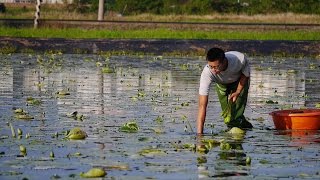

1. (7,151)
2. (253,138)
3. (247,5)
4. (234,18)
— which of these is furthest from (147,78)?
(247,5)

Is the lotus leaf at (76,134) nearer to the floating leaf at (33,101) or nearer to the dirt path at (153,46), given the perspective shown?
the floating leaf at (33,101)

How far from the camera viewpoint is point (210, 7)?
70.2 meters

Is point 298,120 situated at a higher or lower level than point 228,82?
lower

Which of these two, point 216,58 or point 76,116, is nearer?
point 216,58

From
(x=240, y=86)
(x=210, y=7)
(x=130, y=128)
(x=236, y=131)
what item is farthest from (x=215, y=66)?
(x=210, y=7)

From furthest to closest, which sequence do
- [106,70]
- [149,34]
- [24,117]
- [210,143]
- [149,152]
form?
[149,34] → [106,70] → [24,117] → [210,143] → [149,152]

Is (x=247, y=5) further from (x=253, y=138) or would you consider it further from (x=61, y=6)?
(x=253, y=138)

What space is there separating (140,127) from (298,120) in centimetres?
199

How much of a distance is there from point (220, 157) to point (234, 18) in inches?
2021

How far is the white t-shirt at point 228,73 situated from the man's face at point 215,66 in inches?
3.9

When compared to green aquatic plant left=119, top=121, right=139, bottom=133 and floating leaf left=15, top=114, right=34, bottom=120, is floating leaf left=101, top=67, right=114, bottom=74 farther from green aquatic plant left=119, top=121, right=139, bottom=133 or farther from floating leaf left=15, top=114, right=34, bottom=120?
green aquatic plant left=119, top=121, right=139, bottom=133

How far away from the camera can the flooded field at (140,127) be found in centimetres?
970

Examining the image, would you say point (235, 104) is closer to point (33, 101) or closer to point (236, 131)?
point (236, 131)

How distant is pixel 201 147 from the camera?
Answer: 1112 cm
